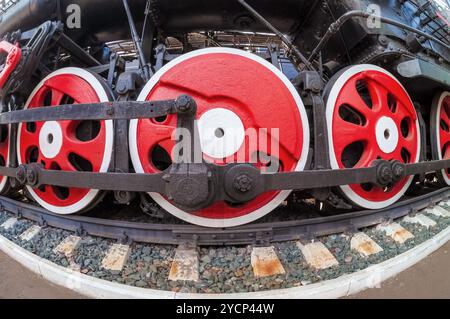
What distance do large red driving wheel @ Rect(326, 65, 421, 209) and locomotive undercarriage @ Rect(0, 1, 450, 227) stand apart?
0.01m

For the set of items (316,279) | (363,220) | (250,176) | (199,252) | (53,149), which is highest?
(53,149)

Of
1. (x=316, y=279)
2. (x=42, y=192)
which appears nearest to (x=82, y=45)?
(x=42, y=192)

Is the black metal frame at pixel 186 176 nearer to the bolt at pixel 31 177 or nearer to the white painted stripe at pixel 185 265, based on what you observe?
the bolt at pixel 31 177

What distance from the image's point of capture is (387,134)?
6.45ft

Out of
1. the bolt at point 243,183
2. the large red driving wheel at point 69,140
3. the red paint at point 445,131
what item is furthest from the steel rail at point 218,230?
the red paint at point 445,131

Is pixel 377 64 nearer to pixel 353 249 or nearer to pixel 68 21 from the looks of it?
pixel 353 249

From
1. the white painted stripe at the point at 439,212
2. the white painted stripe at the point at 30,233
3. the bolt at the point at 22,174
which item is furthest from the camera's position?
the white painted stripe at the point at 439,212

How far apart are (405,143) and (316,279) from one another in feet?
5.19

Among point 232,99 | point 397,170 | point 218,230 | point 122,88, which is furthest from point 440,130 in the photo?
point 122,88

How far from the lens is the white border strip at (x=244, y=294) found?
4.47 ft

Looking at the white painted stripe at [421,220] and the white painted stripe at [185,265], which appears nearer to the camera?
the white painted stripe at [185,265]

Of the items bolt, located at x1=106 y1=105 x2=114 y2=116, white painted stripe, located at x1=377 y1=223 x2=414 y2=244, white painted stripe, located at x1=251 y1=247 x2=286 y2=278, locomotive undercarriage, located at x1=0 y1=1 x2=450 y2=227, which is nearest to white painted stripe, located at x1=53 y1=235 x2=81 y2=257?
locomotive undercarriage, located at x1=0 y1=1 x2=450 y2=227

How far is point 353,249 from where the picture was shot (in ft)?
5.70

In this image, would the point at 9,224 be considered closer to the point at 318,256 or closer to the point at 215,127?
the point at 215,127
